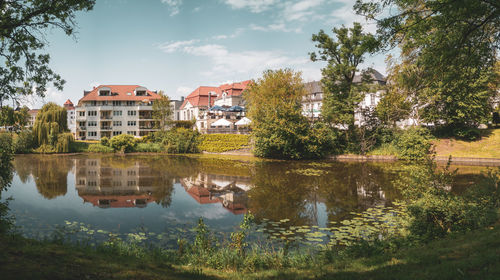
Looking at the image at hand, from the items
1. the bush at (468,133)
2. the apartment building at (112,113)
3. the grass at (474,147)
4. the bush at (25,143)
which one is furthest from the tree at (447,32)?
the apartment building at (112,113)

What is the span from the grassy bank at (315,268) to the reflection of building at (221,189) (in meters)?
7.46

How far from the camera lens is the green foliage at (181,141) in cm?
4231

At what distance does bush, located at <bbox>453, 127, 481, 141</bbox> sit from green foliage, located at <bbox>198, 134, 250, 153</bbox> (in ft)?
83.3

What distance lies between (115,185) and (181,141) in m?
22.4

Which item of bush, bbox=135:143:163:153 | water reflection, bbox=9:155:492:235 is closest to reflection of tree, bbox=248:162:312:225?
water reflection, bbox=9:155:492:235

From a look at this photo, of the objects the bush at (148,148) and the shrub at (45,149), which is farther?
the bush at (148,148)

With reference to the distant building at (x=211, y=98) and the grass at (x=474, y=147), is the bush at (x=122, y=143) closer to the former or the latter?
the distant building at (x=211, y=98)

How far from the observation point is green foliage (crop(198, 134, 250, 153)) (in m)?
41.3

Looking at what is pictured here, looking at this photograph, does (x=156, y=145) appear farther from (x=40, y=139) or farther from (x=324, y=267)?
(x=324, y=267)

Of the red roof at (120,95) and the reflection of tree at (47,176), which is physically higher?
the red roof at (120,95)

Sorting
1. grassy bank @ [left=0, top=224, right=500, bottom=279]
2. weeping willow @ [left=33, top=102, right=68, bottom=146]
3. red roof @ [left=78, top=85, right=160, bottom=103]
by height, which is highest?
red roof @ [left=78, top=85, right=160, bottom=103]

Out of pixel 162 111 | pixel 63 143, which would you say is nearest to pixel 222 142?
pixel 162 111

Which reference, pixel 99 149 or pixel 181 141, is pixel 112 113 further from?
pixel 181 141

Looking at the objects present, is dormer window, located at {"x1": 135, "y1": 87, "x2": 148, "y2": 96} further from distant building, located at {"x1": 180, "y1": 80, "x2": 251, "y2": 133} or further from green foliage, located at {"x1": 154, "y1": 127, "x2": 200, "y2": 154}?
green foliage, located at {"x1": 154, "y1": 127, "x2": 200, "y2": 154}
